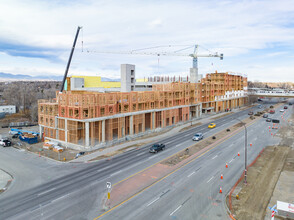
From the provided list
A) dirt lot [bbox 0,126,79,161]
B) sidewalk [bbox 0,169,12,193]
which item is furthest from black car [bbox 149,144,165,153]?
sidewalk [bbox 0,169,12,193]

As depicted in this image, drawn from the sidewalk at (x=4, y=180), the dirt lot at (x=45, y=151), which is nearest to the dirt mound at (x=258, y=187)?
the sidewalk at (x=4, y=180)

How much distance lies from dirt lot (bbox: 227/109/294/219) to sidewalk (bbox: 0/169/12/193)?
2783 centimetres

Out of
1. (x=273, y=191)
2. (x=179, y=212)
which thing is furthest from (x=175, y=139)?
(x=179, y=212)

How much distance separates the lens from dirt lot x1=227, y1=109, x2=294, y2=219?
73.8 ft

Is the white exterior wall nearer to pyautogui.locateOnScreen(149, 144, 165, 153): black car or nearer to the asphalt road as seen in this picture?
the asphalt road

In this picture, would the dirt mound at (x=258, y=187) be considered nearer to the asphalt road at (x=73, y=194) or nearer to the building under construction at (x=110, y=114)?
the asphalt road at (x=73, y=194)

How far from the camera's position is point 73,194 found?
26.6 m

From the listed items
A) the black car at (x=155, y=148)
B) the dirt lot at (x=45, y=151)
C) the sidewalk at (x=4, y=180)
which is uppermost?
the black car at (x=155, y=148)

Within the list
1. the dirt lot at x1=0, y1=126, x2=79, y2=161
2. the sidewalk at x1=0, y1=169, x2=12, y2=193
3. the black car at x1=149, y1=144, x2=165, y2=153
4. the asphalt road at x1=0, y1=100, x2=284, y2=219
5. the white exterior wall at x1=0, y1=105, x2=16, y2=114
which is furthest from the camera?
the white exterior wall at x1=0, y1=105, x2=16, y2=114

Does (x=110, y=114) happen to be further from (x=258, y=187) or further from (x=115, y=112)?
(x=258, y=187)

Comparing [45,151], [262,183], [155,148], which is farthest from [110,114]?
[262,183]

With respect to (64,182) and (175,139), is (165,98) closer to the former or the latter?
(175,139)

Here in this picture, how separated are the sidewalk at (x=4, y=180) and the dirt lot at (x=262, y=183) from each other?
27.8 metres

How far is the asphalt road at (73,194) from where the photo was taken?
22639 mm
